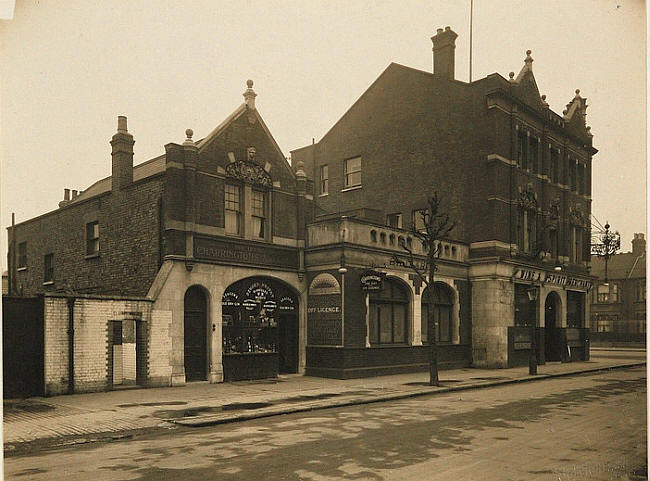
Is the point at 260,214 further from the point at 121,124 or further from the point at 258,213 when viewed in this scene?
the point at 121,124

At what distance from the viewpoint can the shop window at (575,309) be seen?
3504 cm

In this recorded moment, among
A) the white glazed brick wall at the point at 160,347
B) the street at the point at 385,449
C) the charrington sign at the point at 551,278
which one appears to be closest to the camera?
the street at the point at 385,449

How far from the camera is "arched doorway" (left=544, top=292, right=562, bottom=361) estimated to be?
1334 inches

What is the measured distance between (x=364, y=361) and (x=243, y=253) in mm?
6181

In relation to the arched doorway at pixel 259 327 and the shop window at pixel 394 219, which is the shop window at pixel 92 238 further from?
the shop window at pixel 394 219

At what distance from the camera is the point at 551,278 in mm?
32750

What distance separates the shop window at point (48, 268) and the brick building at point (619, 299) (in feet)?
167

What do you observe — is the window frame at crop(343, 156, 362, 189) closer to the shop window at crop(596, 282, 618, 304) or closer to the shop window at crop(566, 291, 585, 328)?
the shop window at crop(566, 291, 585, 328)

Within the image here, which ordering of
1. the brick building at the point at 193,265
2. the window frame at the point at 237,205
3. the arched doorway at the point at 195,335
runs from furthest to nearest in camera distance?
the window frame at the point at 237,205
the arched doorway at the point at 195,335
the brick building at the point at 193,265

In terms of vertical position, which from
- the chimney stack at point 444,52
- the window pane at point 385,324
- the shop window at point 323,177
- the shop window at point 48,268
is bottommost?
the window pane at point 385,324

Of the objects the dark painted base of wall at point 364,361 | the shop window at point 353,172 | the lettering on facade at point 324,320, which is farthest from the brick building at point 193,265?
the shop window at point 353,172

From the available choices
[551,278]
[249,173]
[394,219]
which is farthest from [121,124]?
[551,278]

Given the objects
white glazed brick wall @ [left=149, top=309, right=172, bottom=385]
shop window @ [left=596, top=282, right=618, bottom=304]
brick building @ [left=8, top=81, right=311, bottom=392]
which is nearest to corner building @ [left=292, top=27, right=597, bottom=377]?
brick building @ [left=8, top=81, right=311, bottom=392]

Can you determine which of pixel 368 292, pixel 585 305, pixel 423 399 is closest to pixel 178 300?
pixel 368 292
